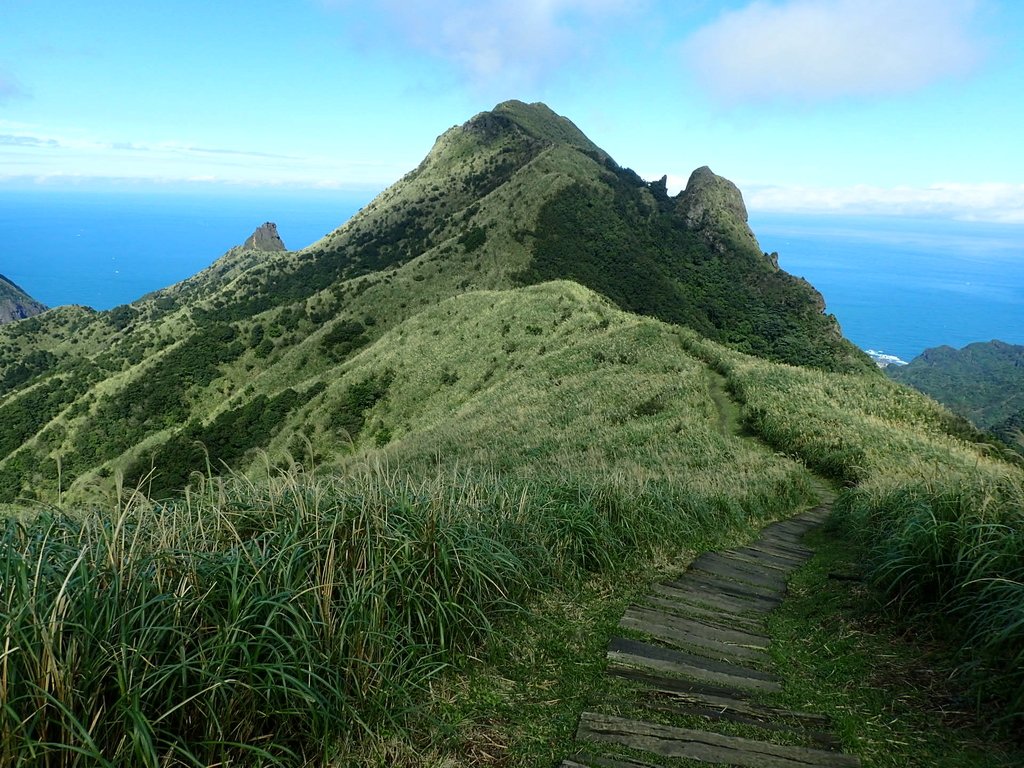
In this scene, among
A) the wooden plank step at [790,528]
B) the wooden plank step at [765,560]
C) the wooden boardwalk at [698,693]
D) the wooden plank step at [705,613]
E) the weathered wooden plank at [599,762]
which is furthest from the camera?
the wooden plank step at [790,528]

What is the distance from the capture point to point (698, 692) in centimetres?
364

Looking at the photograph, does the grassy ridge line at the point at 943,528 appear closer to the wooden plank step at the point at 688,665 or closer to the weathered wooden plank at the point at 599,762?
the wooden plank step at the point at 688,665

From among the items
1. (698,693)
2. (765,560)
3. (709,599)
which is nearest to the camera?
(698,693)

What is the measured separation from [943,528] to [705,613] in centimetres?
198

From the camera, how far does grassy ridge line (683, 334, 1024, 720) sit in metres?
3.55

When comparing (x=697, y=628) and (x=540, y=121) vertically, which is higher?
(x=540, y=121)

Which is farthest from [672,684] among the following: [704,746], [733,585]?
[733,585]

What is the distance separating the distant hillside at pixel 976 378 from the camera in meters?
92.7

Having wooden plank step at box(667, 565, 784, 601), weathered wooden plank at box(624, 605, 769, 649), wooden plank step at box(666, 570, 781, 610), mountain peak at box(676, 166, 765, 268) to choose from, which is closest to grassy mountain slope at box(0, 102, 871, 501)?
mountain peak at box(676, 166, 765, 268)

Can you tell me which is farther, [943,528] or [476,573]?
[943,528]

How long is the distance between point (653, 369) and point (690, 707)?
61.9 feet

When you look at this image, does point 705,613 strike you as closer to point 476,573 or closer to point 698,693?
point 698,693

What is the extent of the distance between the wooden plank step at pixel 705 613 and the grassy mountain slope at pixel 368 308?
34951 mm

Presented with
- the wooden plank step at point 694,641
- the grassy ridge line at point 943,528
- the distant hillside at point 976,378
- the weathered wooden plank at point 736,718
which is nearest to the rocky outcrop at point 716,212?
the distant hillside at point 976,378
